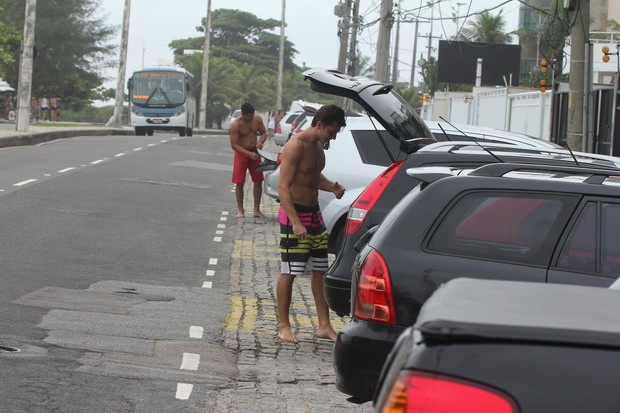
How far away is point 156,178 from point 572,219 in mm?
18201

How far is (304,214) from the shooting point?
30.1 feet

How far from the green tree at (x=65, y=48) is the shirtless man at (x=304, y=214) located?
2901 inches

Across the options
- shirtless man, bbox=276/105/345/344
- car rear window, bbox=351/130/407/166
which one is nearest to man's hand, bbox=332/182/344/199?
shirtless man, bbox=276/105/345/344

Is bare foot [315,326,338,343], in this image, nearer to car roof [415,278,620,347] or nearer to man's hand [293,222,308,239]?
man's hand [293,222,308,239]

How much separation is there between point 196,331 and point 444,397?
6656mm

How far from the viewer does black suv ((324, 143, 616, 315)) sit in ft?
25.6

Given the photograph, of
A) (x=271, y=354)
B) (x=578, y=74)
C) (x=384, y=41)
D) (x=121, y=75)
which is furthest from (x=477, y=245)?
(x=121, y=75)

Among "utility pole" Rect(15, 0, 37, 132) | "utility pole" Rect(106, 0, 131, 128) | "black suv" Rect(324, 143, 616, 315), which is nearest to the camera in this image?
"black suv" Rect(324, 143, 616, 315)

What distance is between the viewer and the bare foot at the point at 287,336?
8992 mm

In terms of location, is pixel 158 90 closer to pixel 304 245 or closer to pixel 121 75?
pixel 121 75

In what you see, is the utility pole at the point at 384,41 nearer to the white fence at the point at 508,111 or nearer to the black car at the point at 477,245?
the white fence at the point at 508,111

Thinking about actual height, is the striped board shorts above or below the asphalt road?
above

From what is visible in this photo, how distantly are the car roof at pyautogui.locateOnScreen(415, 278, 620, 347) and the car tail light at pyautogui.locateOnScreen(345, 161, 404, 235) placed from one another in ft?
18.0

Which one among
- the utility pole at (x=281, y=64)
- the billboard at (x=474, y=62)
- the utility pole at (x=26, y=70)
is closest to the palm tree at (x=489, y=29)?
the billboard at (x=474, y=62)
